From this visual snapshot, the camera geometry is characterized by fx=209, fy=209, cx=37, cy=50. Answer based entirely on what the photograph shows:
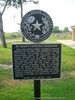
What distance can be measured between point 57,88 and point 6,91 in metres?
1.83

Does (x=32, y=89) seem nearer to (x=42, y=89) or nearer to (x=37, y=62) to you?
(x=42, y=89)

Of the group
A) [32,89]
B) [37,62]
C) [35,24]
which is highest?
[35,24]

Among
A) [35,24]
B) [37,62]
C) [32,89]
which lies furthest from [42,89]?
[35,24]

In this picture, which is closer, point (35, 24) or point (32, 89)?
point (35, 24)

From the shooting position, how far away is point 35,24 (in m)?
4.99

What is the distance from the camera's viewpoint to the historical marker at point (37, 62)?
508 cm

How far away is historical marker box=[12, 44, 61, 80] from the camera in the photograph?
5.08 meters

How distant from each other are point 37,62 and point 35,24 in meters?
0.93

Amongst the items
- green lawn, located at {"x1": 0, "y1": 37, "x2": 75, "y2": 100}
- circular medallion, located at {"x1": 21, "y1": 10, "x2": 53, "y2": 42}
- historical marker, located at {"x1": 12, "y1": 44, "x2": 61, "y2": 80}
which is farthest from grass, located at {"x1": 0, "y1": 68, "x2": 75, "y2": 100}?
circular medallion, located at {"x1": 21, "y1": 10, "x2": 53, "y2": 42}

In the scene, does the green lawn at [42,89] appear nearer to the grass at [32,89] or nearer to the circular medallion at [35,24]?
the grass at [32,89]

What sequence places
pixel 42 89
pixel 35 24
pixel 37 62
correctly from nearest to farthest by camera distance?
pixel 35 24 → pixel 37 62 → pixel 42 89

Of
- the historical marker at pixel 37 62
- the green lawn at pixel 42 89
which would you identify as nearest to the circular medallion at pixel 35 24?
the historical marker at pixel 37 62

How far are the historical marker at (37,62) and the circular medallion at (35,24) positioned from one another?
0.37 m

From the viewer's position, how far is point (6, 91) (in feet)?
24.1
